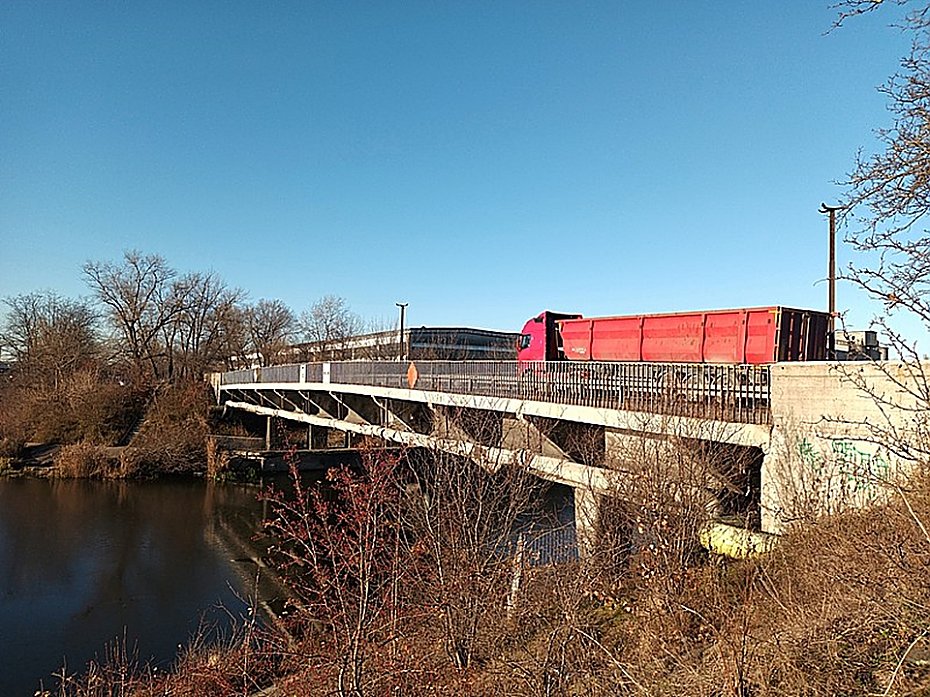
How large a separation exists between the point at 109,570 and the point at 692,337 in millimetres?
19361

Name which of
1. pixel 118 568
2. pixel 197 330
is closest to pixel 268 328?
pixel 197 330

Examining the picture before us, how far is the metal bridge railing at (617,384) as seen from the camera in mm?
11125

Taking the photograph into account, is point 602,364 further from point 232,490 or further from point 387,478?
point 232,490

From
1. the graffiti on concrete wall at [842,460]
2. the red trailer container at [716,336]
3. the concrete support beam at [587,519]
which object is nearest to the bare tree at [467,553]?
the concrete support beam at [587,519]

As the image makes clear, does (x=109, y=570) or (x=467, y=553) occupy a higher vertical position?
(x=467, y=553)

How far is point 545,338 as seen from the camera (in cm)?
2411

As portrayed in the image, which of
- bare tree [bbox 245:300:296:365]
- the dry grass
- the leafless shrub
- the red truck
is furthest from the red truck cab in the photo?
bare tree [bbox 245:300:296:365]

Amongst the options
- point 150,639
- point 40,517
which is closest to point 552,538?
point 150,639

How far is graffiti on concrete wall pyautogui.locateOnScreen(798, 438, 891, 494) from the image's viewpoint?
8.88 m

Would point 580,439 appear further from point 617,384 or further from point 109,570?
point 109,570

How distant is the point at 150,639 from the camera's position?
1596 centimetres

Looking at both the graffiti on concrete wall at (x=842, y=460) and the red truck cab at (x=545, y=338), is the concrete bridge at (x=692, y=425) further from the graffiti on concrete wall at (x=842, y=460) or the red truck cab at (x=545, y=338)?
the red truck cab at (x=545, y=338)

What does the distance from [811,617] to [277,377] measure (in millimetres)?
32576

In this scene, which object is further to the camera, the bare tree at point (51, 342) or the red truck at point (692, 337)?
the bare tree at point (51, 342)
